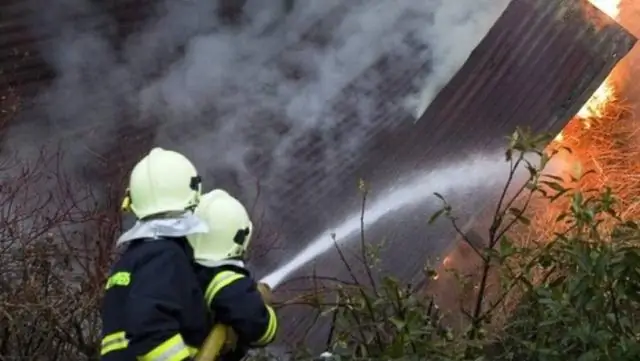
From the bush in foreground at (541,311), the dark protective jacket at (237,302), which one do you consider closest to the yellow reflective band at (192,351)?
the dark protective jacket at (237,302)

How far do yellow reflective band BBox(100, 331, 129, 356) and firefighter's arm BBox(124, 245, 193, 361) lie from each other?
1.4 inches

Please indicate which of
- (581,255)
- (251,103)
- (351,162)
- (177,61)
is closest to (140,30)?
(177,61)

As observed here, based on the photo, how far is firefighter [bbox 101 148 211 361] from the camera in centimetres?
341

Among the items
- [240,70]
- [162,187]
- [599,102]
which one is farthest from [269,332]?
[599,102]

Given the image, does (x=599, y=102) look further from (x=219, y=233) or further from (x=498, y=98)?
(x=219, y=233)

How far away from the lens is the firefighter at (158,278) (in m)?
3.41

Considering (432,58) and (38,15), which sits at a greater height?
(432,58)

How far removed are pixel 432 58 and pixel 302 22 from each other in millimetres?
995

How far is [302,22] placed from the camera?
7234 millimetres

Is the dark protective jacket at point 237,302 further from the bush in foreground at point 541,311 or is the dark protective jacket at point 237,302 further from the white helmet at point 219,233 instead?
the bush in foreground at point 541,311

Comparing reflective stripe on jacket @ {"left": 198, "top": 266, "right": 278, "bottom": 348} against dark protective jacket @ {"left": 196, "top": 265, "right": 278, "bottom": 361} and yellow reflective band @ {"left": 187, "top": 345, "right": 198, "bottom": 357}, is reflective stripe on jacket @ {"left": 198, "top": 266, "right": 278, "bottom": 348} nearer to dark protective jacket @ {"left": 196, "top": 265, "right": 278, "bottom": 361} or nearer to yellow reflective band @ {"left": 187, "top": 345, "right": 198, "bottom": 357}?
dark protective jacket @ {"left": 196, "top": 265, "right": 278, "bottom": 361}

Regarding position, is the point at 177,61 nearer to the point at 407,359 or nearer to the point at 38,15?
the point at 38,15

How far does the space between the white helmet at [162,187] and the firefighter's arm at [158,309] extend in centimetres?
19

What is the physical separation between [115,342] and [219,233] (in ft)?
1.86
